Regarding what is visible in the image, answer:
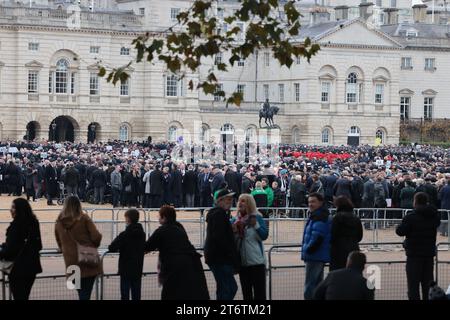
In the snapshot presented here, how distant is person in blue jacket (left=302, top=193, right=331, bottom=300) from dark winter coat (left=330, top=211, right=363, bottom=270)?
11cm

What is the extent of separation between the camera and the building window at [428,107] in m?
108

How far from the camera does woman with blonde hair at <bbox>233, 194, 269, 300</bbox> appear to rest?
66.5 ft

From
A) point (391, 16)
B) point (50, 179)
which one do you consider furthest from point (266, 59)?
point (50, 179)

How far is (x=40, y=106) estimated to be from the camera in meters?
86.6

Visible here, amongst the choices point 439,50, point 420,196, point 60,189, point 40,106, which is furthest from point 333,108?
point 420,196

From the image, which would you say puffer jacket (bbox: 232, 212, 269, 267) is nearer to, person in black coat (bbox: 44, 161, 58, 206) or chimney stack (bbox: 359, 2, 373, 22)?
person in black coat (bbox: 44, 161, 58, 206)

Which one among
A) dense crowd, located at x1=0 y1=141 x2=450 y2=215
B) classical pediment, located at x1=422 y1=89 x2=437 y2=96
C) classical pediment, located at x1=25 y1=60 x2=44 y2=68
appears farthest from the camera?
classical pediment, located at x1=422 y1=89 x2=437 y2=96

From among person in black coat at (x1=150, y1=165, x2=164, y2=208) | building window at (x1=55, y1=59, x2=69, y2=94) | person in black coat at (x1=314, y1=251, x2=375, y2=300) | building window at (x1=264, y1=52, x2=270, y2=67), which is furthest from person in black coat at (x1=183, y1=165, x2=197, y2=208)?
building window at (x1=264, y1=52, x2=270, y2=67)

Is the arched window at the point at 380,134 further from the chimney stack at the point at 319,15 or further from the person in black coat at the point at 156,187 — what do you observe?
the person in black coat at the point at 156,187

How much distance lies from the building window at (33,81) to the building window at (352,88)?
2412 centimetres

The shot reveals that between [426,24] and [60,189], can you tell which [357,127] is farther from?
[60,189]

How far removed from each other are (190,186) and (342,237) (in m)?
24.8

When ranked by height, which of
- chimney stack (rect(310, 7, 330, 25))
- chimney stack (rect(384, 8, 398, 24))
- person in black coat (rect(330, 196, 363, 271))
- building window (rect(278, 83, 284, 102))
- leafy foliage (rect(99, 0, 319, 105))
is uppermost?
chimney stack (rect(384, 8, 398, 24))

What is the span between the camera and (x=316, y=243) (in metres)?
20.4
